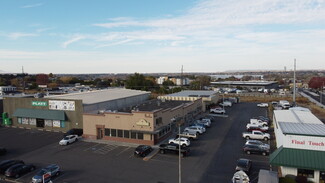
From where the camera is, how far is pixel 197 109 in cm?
5266

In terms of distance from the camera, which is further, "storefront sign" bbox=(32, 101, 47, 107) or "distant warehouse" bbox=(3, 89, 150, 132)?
"storefront sign" bbox=(32, 101, 47, 107)

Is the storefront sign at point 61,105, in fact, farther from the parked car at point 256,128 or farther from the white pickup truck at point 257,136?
the parked car at point 256,128

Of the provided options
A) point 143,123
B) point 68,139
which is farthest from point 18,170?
point 143,123

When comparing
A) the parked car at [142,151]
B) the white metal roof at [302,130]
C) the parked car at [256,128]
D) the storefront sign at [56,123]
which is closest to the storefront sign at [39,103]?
the storefront sign at [56,123]

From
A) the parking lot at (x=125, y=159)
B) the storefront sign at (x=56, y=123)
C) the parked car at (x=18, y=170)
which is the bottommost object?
the parking lot at (x=125, y=159)

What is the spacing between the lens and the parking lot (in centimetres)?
2217

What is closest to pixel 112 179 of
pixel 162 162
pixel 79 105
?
pixel 162 162

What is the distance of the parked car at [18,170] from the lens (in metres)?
22.2

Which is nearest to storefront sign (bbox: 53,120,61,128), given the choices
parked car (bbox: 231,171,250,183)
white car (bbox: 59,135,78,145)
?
white car (bbox: 59,135,78,145)

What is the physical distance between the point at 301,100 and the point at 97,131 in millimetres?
59751

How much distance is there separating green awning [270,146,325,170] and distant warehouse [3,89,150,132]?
28174 millimetres

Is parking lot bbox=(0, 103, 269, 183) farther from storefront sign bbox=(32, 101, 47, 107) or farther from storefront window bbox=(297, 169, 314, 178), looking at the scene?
storefront sign bbox=(32, 101, 47, 107)

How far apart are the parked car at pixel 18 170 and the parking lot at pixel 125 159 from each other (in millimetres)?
530

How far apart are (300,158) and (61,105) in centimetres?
3407
